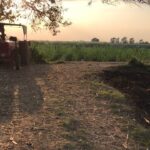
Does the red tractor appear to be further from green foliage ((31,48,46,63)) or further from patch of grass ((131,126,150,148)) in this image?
patch of grass ((131,126,150,148))

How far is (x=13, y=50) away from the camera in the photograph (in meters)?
21.6

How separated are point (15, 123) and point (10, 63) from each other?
10.4m

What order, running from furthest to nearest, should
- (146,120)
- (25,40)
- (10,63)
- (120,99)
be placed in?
1. (25,40)
2. (10,63)
3. (120,99)
4. (146,120)

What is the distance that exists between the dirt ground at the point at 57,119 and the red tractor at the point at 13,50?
4580mm

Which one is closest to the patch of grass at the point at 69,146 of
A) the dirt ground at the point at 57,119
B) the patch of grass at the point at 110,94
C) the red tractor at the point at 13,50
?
the dirt ground at the point at 57,119

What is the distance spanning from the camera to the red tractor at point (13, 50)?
2075 cm

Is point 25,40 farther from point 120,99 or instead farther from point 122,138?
point 122,138


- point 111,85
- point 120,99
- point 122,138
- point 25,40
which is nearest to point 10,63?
point 25,40

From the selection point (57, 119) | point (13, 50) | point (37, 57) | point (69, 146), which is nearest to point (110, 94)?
point (57, 119)

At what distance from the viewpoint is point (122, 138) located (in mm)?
10711

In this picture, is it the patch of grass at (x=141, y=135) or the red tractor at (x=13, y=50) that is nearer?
the patch of grass at (x=141, y=135)

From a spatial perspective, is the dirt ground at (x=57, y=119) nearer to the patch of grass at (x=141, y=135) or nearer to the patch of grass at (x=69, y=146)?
the patch of grass at (x=69, y=146)

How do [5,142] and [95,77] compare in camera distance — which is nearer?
[5,142]

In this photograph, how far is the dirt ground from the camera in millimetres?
9945
